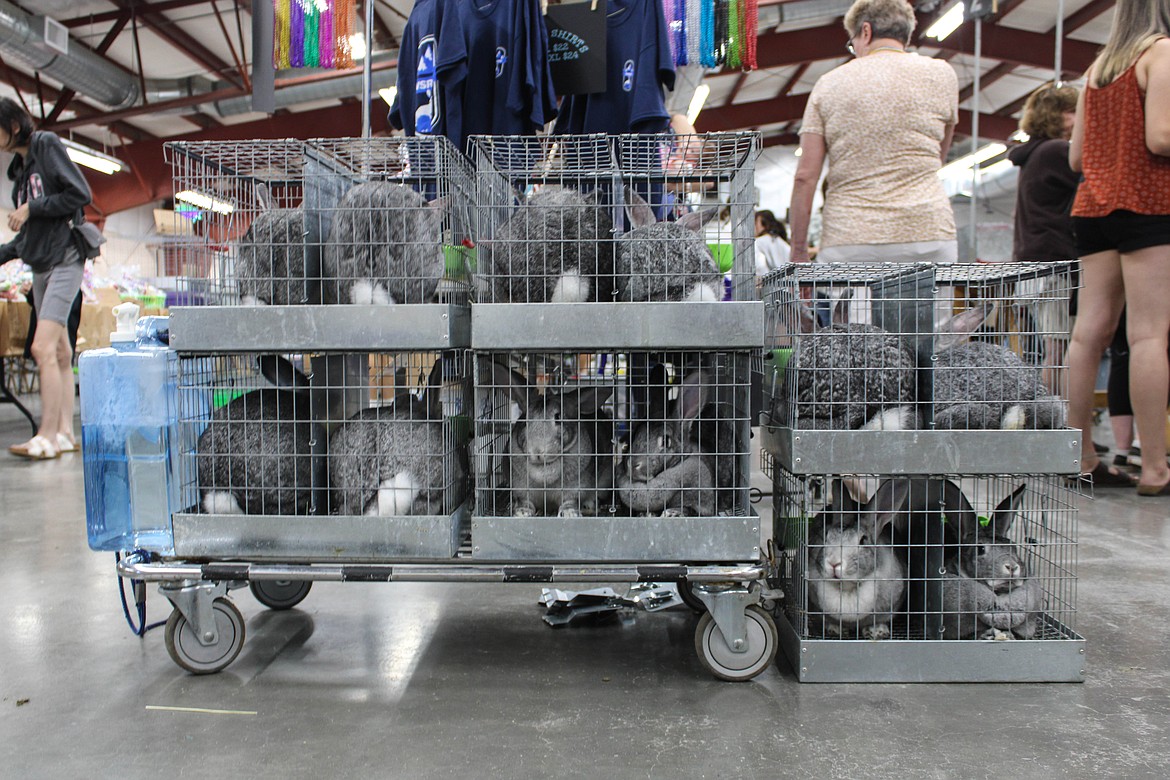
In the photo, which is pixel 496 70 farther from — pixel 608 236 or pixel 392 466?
pixel 392 466

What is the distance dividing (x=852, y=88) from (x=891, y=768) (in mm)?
1913

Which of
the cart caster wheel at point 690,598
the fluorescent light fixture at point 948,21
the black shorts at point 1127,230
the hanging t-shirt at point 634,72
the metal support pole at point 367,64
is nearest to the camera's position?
the cart caster wheel at point 690,598

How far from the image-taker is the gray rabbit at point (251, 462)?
5.89ft

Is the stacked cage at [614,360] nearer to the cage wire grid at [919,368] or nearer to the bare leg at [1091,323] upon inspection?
the cage wire grid at [919,368]

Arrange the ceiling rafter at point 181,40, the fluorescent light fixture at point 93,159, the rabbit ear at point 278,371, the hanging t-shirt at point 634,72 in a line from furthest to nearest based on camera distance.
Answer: the fluorescent light fixture at point 93,159 < the ceiling rafter at point 181,40 < the hanging t-shirt at point 634,72 < the rabbit ear at point 278,371

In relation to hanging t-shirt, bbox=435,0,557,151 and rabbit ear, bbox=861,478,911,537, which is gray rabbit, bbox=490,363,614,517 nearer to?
rabbit ear, bbox=861,478,911,537

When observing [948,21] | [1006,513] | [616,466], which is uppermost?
[948,21]


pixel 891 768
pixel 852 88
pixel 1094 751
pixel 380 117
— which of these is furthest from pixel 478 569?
pixel 380 117

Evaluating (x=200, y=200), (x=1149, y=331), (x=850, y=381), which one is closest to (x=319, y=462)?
(x=200, y=200)

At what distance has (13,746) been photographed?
1426 mm

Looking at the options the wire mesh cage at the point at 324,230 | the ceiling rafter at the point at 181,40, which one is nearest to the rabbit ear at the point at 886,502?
the wire mesh cage at the point at 324,230

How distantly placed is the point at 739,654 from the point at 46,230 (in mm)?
3870

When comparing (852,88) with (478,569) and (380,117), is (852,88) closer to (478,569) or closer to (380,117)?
(478,569)

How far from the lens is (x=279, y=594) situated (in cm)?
214
